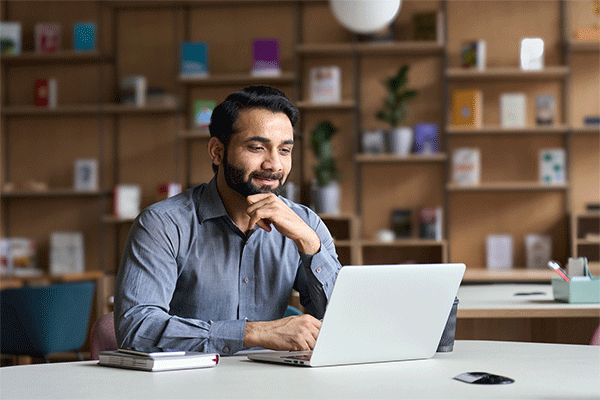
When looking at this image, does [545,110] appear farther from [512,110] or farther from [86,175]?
[86,175]

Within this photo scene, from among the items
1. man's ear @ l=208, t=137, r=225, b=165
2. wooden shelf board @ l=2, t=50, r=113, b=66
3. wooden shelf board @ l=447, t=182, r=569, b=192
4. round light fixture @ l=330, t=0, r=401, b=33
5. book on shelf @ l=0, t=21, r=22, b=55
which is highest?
book on shelf @ l=0, t=21, r=22, b=55

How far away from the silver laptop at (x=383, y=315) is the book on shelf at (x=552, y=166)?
3823mm

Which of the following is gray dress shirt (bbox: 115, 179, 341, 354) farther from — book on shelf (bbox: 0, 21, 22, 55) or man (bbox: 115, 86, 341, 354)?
book on shelf (bbox: 0, 21, 22, 55)

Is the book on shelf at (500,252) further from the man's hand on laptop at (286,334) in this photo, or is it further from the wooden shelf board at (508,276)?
the man's hand on laptop at (286,334)

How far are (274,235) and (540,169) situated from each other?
3.57m

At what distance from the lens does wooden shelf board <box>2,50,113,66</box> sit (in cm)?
529

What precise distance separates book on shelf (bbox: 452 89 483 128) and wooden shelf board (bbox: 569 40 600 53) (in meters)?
0.74

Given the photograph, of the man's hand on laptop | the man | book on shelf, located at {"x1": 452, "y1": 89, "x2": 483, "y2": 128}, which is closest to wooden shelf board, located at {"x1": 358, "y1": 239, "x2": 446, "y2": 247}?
book on shelf, located at {"x1": 452, "y1": 89, "x2": 483, "y2": 128}

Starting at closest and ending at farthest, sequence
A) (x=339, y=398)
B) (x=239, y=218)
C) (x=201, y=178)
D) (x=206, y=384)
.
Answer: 1. (x=339, y=398)
2. (x=206, y=384)
3. (x=239, y=218)
4. (x=201, y=178)

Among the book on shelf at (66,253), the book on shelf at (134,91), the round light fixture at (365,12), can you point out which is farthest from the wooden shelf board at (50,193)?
the round light fixture at (365,12)

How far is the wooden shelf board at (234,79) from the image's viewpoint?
16.7ft

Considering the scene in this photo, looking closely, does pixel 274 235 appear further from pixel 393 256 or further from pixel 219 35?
pixel 219 35

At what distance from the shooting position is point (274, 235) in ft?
6.37

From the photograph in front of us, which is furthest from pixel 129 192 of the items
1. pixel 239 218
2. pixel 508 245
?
pixel 239 218
